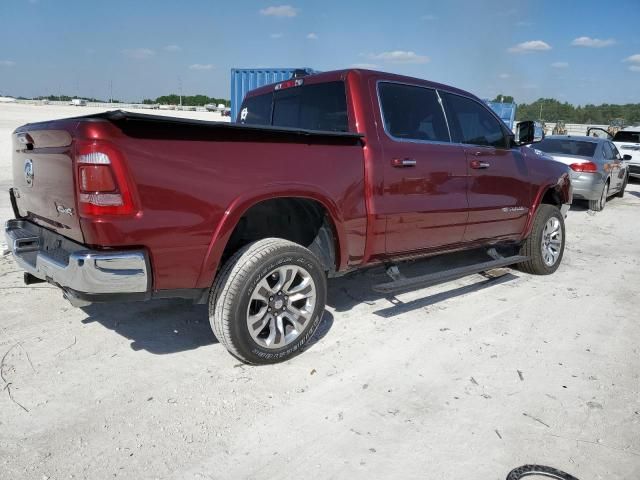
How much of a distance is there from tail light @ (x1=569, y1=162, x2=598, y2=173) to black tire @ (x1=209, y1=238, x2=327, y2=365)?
27.5 feet

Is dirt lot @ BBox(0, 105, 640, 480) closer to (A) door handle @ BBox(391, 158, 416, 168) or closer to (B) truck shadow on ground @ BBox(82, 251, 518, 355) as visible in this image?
(B) truck shadow on ground @ BBox(82, 251, 518, 355)

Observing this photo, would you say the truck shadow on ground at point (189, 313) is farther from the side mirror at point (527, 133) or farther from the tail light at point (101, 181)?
the side mirror at point (527, 133)

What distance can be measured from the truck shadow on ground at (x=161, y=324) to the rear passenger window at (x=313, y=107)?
155cm

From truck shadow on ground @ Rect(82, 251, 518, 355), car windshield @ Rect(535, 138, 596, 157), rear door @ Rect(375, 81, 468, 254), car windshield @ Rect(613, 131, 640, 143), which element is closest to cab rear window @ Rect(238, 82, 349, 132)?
rear door @ Rect(375, 81, 468, 254)

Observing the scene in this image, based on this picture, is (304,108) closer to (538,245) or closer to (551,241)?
(538,245)

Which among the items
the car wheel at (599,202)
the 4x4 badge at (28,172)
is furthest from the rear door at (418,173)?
the car wheel at (599,202)

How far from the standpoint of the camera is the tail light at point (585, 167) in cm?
959

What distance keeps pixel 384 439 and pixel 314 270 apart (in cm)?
117

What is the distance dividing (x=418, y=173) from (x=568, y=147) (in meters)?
7.95

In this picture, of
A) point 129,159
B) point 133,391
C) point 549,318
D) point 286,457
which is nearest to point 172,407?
point 133,391

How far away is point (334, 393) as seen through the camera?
9.50 feet

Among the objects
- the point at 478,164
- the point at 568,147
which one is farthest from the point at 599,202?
the point at 478,164

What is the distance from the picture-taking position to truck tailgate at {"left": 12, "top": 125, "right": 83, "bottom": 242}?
257 cm

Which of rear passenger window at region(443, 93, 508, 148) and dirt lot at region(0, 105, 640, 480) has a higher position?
rear passenger window at region(443, 93, 508, 148)
